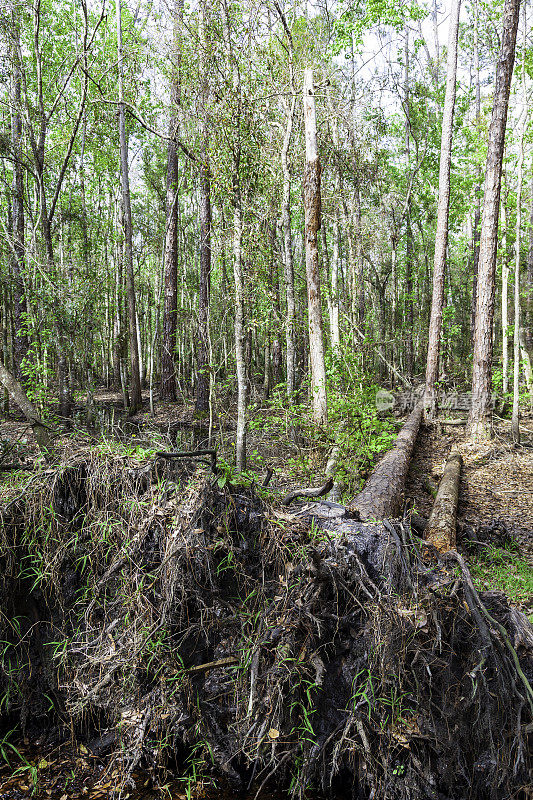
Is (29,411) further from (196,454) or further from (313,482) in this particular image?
(313,482)

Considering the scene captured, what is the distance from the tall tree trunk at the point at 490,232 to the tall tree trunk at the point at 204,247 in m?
5.83

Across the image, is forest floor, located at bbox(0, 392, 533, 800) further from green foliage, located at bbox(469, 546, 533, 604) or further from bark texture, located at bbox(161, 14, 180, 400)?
bark texture, located at bbox(161, 14, 180, 400)

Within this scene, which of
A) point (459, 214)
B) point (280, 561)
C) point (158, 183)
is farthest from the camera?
point (158, 183)

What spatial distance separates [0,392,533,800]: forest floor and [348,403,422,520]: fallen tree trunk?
0.33 m

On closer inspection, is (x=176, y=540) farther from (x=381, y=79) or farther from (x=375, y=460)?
(x=381, y=79)

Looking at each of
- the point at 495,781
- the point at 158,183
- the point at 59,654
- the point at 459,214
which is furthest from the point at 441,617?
the point at 158,183

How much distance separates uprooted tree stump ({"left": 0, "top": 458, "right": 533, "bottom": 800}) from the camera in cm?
255

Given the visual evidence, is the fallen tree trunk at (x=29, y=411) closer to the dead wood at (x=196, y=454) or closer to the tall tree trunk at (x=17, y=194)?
the dead wood at (x=196, y=454)

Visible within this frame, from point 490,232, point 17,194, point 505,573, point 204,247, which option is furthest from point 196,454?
point 17,194

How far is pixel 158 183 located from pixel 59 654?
25.5 metres

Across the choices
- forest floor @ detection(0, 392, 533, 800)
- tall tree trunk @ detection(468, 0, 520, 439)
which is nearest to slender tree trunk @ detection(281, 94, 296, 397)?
forest floor @ detection(0, 392, 533, 800)

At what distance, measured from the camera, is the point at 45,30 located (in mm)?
15023

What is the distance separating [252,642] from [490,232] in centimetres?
965

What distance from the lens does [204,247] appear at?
12031 millimetres
